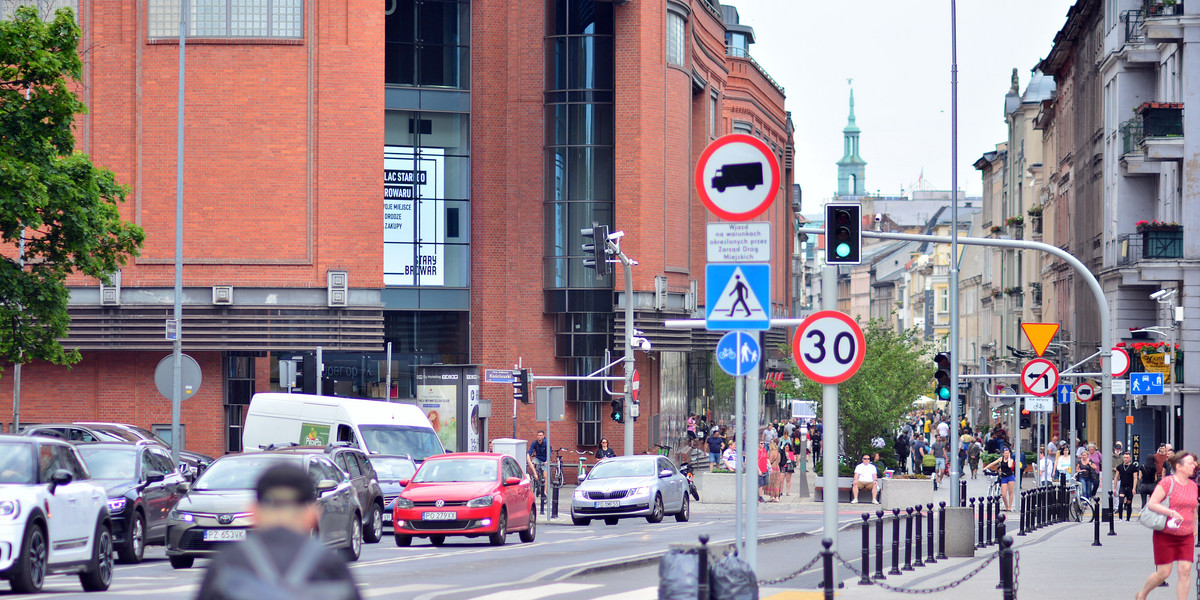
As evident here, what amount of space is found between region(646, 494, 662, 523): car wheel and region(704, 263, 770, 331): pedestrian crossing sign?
22470mm

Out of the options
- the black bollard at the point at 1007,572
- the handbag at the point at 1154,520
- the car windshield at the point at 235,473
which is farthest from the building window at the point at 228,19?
the black bollard at the point at 1007,572

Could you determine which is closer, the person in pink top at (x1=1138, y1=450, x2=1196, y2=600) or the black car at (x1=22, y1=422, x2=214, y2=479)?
the person in pink top at (x1=1138, y1=450, x2=1196, y2=600)

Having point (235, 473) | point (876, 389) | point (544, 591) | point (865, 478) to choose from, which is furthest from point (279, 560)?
point (876, 389)

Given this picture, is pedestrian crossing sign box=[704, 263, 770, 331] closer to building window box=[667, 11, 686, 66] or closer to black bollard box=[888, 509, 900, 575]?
black bollard box=[888, 509, 900, 575]

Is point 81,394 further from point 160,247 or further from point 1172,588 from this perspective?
point 1172,588

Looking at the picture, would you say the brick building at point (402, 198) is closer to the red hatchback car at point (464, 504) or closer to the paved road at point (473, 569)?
the red hatchback car at point (464, 504)

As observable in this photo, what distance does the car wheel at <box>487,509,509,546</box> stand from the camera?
24500 millimetres

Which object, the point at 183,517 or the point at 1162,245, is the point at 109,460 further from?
the point at 1162,245

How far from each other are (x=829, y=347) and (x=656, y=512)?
19683mm

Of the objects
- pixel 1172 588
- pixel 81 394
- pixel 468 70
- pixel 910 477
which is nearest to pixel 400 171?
pixel 468 70

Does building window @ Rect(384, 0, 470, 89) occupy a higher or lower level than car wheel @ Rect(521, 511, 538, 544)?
higher

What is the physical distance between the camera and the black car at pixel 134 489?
794 inches

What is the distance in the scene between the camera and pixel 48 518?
597 inches

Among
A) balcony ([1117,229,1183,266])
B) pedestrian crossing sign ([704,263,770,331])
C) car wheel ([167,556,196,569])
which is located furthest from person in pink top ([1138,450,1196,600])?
balcony ([1117,229,1183,266])
